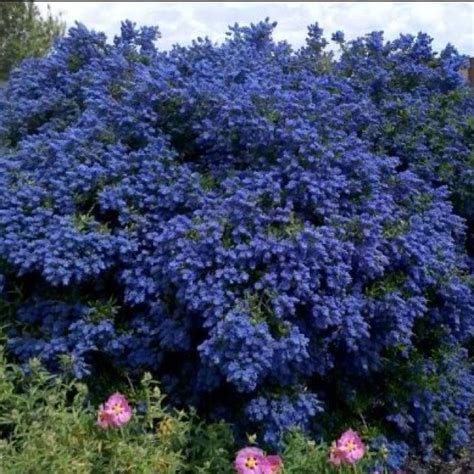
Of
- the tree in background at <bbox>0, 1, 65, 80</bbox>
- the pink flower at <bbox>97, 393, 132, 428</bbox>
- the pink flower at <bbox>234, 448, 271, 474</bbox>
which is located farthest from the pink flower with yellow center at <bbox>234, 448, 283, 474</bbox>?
the tree in background at <bbox>0, 1, 65, 80</bbox>

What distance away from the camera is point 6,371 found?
4293mm

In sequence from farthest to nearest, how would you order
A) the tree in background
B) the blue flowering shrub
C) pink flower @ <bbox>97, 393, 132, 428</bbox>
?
the tree in background
the blue flowering shrub
pink flower @ <bbox>97, 393, 132, 428</bbox>

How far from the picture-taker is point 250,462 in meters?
3.61

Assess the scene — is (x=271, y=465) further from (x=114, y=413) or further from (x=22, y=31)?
(x=22, y=31)

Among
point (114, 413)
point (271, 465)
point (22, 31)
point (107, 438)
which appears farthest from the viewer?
point (22, 31)

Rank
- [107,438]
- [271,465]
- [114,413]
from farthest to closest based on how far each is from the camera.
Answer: [107,438]
[114,413]
[271,465]

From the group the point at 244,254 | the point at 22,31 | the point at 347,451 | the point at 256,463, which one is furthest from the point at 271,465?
the point at 22,31

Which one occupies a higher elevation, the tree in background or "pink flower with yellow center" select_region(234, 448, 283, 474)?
the tree in background

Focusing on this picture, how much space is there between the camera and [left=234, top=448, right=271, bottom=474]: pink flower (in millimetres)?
3598

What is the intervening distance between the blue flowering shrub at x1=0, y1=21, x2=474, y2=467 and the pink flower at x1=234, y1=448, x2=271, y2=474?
284 millimetres

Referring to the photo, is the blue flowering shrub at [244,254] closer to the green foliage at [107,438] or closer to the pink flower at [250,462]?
the green foliage at [107,438]

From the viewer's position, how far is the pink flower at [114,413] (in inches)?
146

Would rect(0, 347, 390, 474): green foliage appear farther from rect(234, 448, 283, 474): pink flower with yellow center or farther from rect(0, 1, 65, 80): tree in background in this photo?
rect(0, 1, 65, 80): tree in background

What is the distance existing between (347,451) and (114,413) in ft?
3.03
